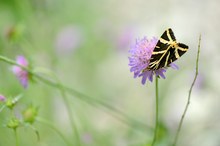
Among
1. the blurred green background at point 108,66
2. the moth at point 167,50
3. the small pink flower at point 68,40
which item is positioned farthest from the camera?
the small pink flower at point 68,40

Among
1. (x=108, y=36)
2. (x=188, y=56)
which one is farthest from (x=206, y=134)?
(x=108, y=36)

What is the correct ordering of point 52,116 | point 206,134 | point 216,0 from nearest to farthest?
point 206,134, point 52,116, point 216,0

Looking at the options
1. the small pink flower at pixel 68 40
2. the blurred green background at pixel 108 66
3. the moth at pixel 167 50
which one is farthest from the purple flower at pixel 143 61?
the small pink flower at pixel 68 40

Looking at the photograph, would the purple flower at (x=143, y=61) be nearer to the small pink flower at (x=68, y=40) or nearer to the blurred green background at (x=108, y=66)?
the blurred green background at (x=108, y=66)

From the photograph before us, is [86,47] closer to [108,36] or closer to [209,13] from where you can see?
[108,36]

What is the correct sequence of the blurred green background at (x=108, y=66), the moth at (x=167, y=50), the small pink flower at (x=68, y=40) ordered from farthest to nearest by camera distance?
the small pink flower at (x=68, y=40) < the blurred green background at (x=108, y=66) < the moth at (x=167, y=50)

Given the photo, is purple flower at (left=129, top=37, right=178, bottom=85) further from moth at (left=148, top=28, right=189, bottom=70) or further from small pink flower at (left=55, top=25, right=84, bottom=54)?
small pink flower at (left=55, top=25, right=84, bottom=54)
